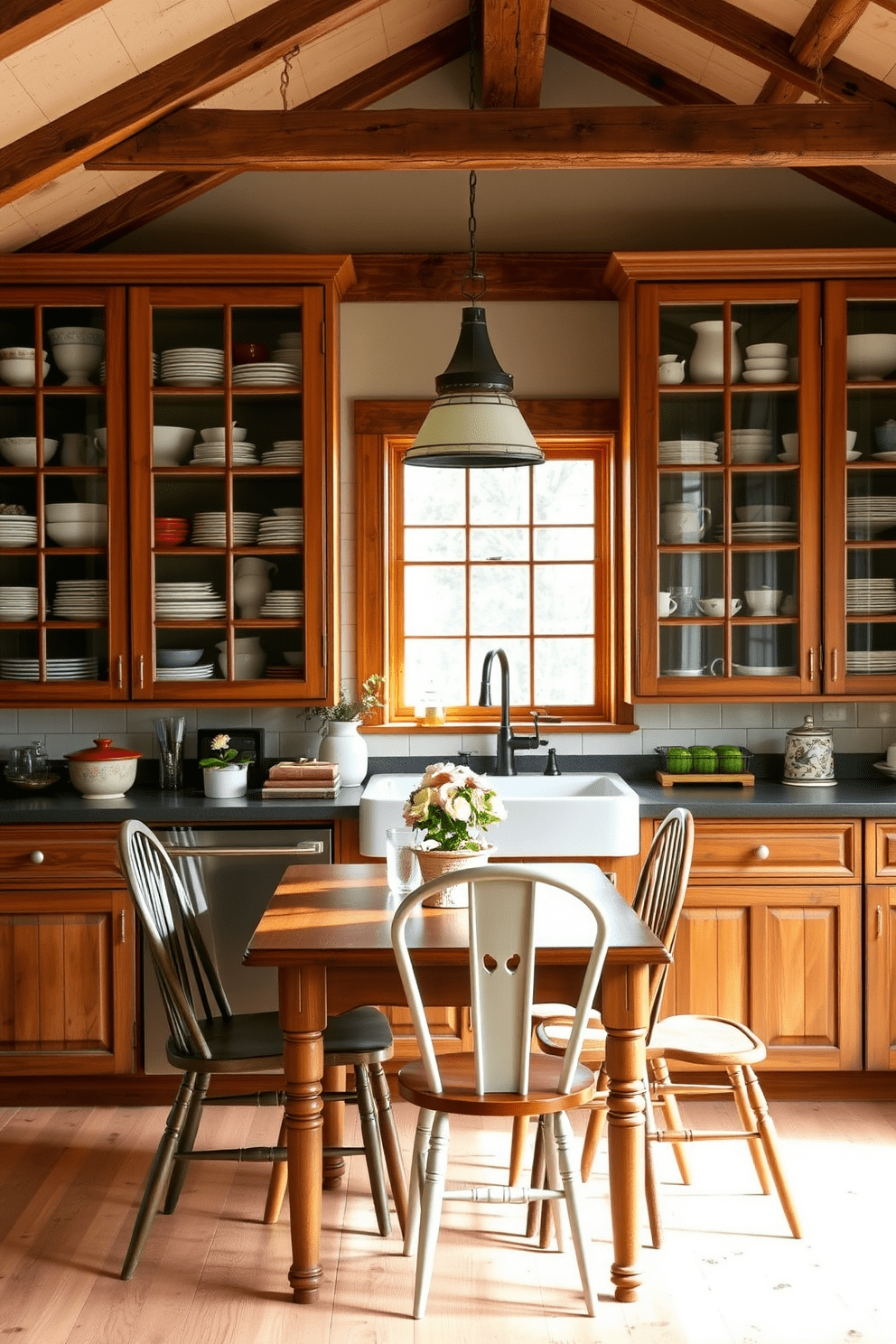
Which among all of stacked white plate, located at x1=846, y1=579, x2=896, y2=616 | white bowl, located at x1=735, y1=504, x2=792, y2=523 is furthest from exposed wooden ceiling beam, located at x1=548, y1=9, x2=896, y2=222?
stacked white plate, located at x1=846, y1=579, x2=896, y2=616

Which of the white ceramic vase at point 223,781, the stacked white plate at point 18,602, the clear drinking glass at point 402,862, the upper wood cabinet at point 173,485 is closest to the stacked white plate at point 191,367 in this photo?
the upper wood cabinet at point 173,485

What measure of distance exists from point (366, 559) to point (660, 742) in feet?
4.08

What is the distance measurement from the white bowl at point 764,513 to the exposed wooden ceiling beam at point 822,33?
126cm

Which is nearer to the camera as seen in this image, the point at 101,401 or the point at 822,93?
the point at 822,93

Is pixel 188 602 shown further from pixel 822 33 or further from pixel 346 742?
pixel 822 33

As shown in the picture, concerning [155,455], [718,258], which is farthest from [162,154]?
[718,258]

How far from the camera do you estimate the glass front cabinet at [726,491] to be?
14.2ft

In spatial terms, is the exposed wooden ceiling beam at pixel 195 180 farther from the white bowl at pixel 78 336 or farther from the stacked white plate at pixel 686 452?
the stacked white plate at pixel 686 452

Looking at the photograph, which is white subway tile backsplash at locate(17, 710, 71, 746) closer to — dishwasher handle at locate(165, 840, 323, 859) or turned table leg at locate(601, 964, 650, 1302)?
dishwasher handle at locate(165, 840, 323, 859)

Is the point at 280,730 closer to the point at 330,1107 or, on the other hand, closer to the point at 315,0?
the point at 330,1107

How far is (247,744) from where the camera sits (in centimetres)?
447

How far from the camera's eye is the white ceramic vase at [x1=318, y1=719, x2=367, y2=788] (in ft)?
14.5

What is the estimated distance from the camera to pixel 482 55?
14.4 ft

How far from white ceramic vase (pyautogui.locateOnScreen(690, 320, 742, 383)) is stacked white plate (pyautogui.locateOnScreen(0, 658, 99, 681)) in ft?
7.31
